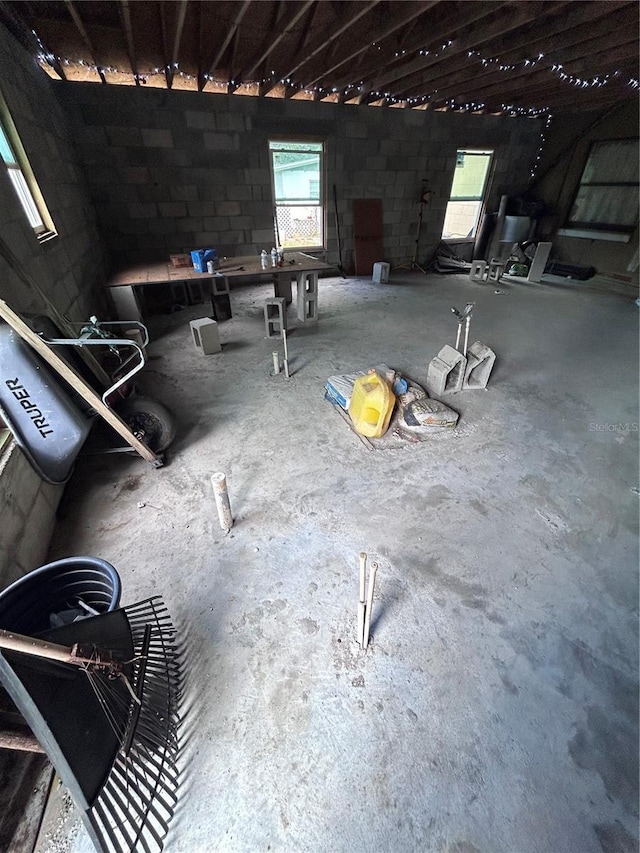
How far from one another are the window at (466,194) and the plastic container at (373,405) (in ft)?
21.4

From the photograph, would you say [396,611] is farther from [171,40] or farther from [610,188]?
[610,188]

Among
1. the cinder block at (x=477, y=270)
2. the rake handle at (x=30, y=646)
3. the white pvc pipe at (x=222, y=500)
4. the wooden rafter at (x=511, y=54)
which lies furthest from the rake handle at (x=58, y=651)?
the cinder block at (x=477, y=270)

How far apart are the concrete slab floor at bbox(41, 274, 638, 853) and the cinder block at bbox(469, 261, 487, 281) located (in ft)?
13.5

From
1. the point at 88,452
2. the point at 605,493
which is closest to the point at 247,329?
the point at 88,452

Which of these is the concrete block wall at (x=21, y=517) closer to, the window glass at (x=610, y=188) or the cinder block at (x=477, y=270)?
the cinder block at (x=477, y=270)

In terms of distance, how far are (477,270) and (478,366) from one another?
444 centimetres

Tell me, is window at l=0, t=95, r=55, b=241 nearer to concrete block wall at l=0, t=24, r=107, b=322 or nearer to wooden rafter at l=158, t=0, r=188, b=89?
concrete block wall at l=0, t=24, r=107, b=322

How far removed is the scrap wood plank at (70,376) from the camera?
1.65m

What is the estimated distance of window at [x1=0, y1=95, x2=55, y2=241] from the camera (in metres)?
2.63

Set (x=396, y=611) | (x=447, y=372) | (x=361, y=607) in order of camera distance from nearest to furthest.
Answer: (x=361, y=607) → (x=396, y=611) → (x=447, y=372)

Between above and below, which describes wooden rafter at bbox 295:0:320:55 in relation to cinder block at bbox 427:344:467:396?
above

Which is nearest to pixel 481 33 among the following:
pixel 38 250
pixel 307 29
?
pixel 307 29

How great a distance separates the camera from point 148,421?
2.48 meters

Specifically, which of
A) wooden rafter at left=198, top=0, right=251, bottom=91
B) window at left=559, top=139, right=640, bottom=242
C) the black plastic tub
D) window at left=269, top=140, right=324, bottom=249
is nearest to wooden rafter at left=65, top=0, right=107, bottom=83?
wooden rafter at left=198, top=0, right=251, bottom=91
